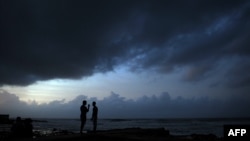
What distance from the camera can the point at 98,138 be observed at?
15.8 m

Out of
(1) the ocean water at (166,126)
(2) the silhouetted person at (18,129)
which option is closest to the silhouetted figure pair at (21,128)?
(2) the silhouetted person at (18,129)

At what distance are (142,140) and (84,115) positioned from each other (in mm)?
4395

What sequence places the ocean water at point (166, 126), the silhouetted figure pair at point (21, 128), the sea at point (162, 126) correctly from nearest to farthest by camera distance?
the silhouetted figure pair at point (21, 128) < the sea at point (162, 126) < the ocean water at point (166, 126)

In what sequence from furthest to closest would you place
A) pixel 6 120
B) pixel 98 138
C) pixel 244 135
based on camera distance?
1. pixel 6 120
2. pixel 98 138
3. pixel 244 135

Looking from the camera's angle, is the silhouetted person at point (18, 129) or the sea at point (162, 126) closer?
the silhouetted person at point (18, 129)

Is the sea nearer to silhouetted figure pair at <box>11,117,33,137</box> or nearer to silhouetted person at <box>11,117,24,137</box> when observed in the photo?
silhouetted figure pair at <box>11,117,33,137</box>

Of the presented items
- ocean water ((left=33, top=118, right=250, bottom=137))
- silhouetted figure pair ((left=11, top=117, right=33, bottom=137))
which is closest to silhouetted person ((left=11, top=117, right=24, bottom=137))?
silhouetted figure pair ((left=11, top=117, right=33, bottom=137))

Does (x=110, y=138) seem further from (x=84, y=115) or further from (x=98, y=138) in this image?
(x=84, y=115)

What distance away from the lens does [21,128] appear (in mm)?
17188

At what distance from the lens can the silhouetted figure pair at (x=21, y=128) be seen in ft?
55.7

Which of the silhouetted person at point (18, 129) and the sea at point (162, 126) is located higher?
the silhouetted person at point (18, 129)

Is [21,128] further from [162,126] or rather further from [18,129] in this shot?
[162,126]

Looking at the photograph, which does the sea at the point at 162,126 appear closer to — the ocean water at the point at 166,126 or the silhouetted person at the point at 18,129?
the ocean water at the point at 166,126

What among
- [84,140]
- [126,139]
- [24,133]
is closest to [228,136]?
[126,139]
